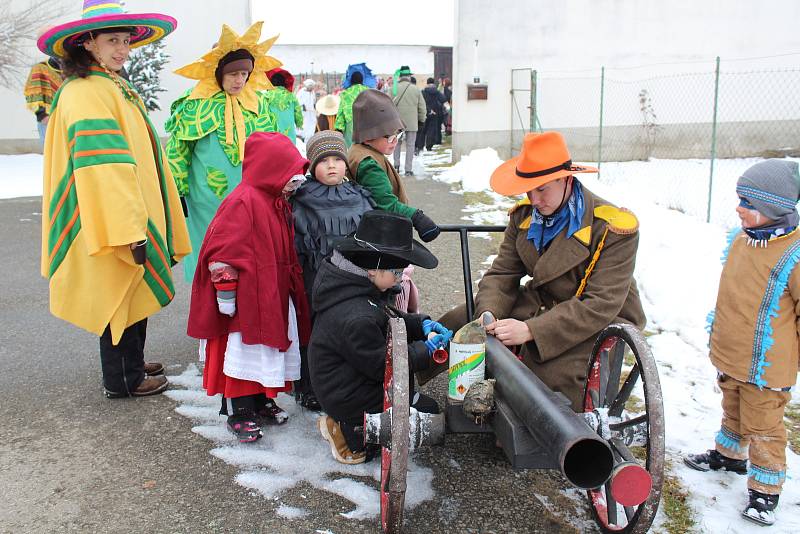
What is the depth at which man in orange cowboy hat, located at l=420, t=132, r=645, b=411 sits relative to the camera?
3084mm

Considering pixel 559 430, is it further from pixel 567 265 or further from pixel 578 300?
pixel 567 265

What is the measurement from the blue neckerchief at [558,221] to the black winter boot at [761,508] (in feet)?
4.35

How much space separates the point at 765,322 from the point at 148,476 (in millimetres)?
2765

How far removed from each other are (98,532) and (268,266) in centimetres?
135

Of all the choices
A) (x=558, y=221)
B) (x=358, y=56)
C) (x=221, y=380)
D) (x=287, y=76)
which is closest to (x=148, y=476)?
(x=221, y=380)

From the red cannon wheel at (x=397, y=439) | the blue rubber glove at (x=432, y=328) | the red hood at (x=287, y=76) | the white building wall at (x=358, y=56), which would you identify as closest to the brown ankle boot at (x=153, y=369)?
the blue rubber glove at (x=432, y=328)

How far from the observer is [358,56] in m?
38.6

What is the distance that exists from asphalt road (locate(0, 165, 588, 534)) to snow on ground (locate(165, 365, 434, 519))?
5cm

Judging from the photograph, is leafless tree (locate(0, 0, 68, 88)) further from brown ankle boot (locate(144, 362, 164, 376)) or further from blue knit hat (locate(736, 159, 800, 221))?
blue knit hat (locate(736, 159, 800, 221))

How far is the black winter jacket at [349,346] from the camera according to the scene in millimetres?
2924

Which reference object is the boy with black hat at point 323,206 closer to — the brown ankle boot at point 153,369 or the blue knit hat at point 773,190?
the brown ankle boot at point 153,369

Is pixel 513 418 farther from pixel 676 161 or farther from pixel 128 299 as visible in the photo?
pixel 676 161

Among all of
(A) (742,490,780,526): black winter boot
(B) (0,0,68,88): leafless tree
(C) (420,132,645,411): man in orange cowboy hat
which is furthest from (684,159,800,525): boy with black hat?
(B) (0,0,68,88): leafless tree

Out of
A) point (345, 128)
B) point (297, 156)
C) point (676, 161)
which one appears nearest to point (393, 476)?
point (297, 156)
